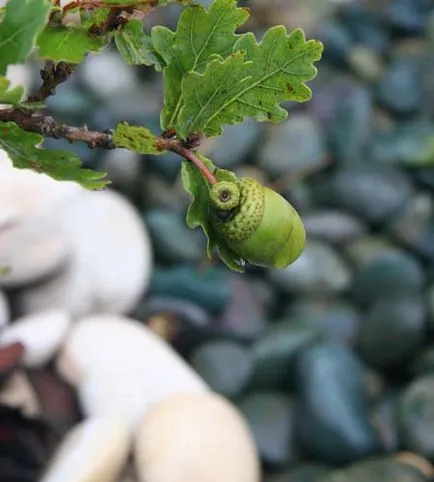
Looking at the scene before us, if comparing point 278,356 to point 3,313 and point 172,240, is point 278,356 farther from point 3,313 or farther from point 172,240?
Answer: point 3,313

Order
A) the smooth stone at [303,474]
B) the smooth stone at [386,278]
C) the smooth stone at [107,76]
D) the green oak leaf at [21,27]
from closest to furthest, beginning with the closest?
1. the green oak leaf at [21,27]
2. the smooth stone at [303,474]
3. the smooth stone at [386,278]
4. the smooth stone at [107,76]

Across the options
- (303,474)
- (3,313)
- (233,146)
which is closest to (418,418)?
(303,474)

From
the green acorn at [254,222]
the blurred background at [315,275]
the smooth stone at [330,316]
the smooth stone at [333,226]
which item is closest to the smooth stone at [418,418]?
the blurred background at [315,275]

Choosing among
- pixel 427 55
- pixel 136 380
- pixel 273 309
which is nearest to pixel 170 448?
pixel 136 380

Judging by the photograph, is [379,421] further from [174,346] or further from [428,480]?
[174,346]

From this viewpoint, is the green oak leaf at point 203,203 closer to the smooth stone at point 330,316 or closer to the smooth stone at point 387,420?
the smooth stone at point 387,420

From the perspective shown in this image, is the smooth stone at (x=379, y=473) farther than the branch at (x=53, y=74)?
Yes
